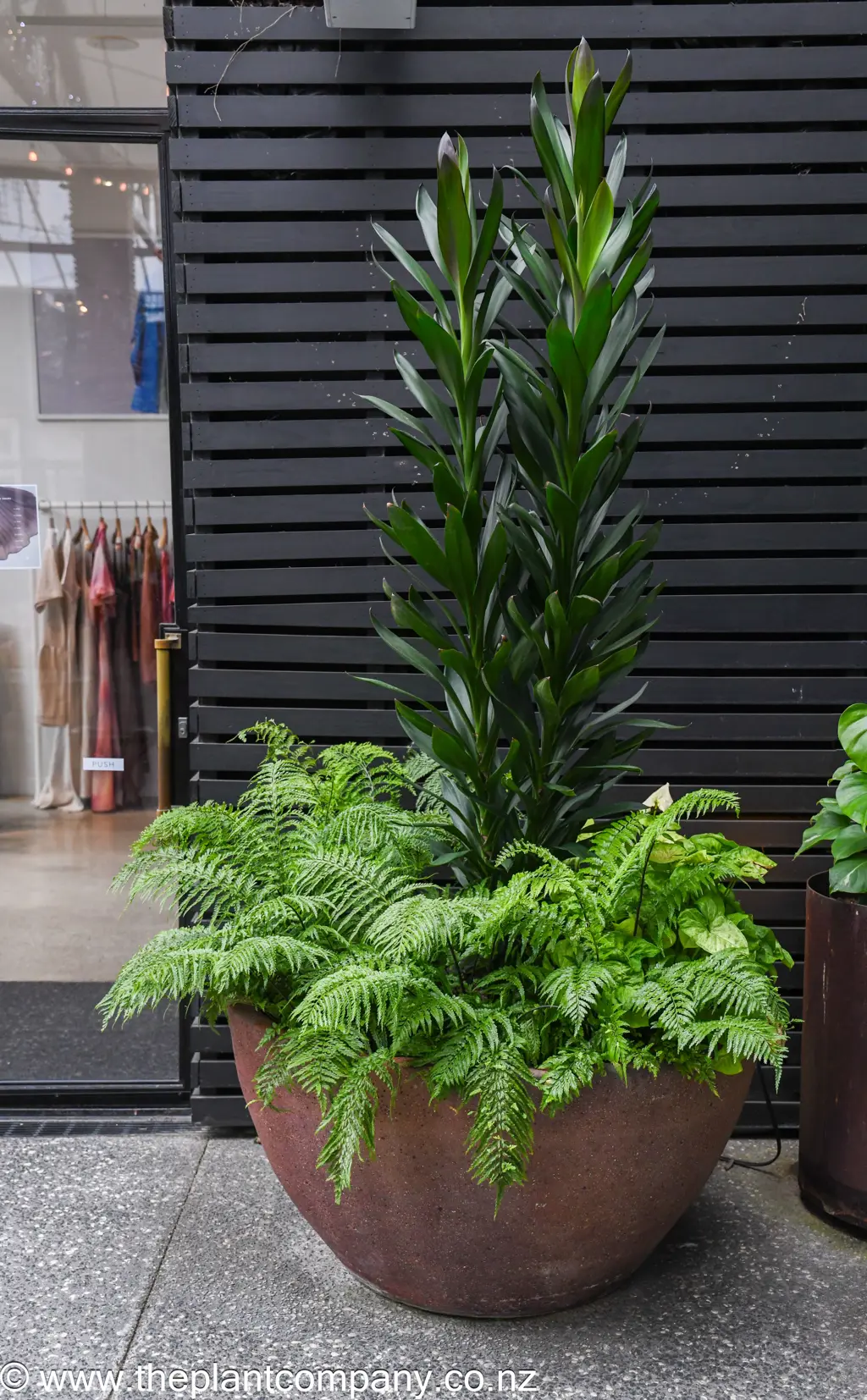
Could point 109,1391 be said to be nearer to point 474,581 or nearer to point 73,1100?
point 73,1100

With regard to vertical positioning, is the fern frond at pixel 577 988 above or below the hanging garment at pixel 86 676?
below

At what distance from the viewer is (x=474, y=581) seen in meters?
2.36

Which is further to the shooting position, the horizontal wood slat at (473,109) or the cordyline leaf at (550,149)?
the horizontal wood slat at (473,109)

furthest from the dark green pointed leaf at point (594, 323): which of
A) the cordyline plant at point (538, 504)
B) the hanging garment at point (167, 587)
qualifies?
the hanging garment at point (167, 587)

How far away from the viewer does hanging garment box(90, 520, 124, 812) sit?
3.23 metres

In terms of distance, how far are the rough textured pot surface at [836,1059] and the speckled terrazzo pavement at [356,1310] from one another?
0.14m

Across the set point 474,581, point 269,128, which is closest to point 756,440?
point 474,581

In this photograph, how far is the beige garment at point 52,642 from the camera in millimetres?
3217

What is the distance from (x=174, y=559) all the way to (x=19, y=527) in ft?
1.55

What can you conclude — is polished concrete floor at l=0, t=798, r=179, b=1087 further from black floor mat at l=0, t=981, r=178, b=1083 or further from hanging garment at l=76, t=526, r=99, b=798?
hanging garment at l=76, t=526, r=99, b=798

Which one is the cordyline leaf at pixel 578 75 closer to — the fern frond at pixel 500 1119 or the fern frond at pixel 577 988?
the fern frond at pixel 577 988

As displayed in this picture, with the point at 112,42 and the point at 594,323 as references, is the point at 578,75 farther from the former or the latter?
Result: the point at 112,42

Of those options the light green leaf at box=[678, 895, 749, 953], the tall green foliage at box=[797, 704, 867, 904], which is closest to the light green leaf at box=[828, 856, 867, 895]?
the tall green foliage at box=[797, 704, 867, 904]

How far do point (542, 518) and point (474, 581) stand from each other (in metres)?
0.33
